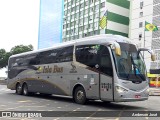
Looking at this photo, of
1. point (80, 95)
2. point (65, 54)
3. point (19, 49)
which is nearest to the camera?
point (80, 95)

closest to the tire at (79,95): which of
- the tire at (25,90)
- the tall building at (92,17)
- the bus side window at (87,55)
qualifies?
the bus side window at (87,55)

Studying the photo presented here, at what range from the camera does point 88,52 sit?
1655cm

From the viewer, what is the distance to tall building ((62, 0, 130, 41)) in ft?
275

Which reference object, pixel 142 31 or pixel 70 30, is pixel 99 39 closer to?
pixel 142 31

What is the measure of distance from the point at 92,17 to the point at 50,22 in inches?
431

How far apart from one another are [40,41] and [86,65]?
7293 centimetres

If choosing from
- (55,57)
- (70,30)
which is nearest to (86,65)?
(55,57)

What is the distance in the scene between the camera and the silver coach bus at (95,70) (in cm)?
1476

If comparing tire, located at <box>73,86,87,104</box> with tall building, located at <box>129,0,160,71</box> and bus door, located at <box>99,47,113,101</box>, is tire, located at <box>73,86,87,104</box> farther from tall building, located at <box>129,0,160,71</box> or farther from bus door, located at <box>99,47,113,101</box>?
tall building, located at <box>129,0,160,71</box>

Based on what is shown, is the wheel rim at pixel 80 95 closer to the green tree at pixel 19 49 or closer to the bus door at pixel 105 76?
the bus door at pixel 105 76

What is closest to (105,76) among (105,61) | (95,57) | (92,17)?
(105,61)

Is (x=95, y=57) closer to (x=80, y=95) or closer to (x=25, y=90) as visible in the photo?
(x=80, y=95)

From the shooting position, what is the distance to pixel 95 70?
52.0 ft

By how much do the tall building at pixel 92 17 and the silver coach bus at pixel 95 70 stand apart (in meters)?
59.7
